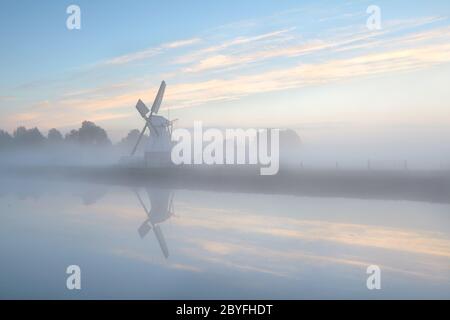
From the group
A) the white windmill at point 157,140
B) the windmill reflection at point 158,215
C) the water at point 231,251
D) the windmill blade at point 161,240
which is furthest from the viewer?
the white windmill at point 157,140

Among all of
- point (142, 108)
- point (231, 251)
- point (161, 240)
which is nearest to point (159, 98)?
point (142, 108)

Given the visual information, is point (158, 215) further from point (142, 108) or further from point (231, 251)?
point (142, 108)

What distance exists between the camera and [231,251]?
18.8 metres

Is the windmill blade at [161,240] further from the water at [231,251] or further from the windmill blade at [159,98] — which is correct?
the windmill blade at [159,98]

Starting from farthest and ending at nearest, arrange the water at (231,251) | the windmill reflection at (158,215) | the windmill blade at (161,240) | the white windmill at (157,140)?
the white windmill at (157,140) < the windmill reflection at (158,215) < the windmill blade at (161,240) < the water at (231,251)

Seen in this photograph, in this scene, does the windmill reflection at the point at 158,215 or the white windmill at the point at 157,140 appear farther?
the white windmill at the point at 157,140

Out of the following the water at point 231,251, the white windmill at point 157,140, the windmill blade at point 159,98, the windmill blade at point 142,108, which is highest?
the windmill blade at point 159,98

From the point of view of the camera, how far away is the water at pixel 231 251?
13.6 metres

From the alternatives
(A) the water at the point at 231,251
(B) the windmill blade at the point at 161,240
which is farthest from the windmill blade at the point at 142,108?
(B) the windmill blade at the point at 161,240

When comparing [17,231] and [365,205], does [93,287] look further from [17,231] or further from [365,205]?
[365,205]

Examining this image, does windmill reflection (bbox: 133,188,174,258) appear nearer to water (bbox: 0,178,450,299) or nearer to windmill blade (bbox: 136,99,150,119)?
water (bbox: 0,178,450,299)
